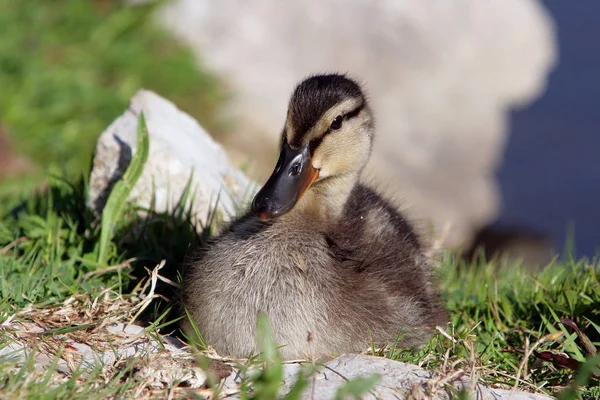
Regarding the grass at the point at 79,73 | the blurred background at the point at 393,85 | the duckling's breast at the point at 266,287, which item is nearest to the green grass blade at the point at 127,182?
the duckling's breast at the point at 266,287

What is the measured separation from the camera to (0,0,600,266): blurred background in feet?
29.3

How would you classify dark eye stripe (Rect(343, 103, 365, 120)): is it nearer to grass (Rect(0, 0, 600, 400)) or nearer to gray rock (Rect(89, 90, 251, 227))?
grass (Rect(0, 0, 600, 400))

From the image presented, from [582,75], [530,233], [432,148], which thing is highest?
[582,75]

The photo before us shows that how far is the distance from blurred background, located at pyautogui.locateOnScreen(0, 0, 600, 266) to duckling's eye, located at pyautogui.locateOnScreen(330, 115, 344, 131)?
17.1 feet

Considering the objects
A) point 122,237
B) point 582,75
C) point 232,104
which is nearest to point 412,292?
point 122,237

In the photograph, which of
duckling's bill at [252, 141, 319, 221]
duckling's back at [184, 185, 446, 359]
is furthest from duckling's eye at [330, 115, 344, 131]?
duckling's back at [184, 185, 446, 359]

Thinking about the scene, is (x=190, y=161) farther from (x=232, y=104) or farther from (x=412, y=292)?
(x=232, y=104)

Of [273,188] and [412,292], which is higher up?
[273,188]

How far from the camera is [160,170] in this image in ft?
15.0

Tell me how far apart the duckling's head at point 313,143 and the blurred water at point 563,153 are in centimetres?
756

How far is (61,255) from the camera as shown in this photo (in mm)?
4129

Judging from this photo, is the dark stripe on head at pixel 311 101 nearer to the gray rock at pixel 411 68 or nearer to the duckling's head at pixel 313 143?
the duckling's head at pixel 313 143

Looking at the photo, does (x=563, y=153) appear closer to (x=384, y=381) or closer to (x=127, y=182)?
(x=127, y=182)

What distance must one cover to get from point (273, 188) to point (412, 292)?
0.86 meters
